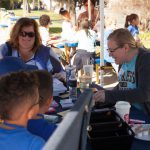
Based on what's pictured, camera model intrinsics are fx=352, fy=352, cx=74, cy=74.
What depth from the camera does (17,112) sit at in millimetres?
1320

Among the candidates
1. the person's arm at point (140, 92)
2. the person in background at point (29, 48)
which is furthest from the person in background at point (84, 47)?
the person's arm at point (140, 92)

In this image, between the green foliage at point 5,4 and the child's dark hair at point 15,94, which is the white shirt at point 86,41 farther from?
the green foliage at point 5,4

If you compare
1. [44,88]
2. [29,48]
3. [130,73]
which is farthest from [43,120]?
[29,48]

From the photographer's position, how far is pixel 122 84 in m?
2.84

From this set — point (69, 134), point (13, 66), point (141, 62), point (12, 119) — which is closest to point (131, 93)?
point (141, 62)

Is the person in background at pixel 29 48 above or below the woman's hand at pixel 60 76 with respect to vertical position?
above

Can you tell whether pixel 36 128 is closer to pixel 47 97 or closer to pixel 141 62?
pixel 47 97

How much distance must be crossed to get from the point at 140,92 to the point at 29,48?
4.60ft

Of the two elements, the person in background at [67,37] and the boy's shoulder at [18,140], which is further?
the person in background at [67,37]

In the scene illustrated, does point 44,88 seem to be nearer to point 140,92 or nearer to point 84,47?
point 140,92

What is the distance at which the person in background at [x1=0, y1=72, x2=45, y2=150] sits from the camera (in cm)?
130

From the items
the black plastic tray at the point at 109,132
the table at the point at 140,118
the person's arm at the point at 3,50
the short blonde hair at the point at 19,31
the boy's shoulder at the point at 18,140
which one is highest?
the short blonde hair at the point at 19,31

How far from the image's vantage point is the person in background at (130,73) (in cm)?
251

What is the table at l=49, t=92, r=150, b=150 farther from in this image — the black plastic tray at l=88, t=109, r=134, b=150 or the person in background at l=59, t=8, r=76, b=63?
the person in background at l=59, t=8, r=76, b=63
